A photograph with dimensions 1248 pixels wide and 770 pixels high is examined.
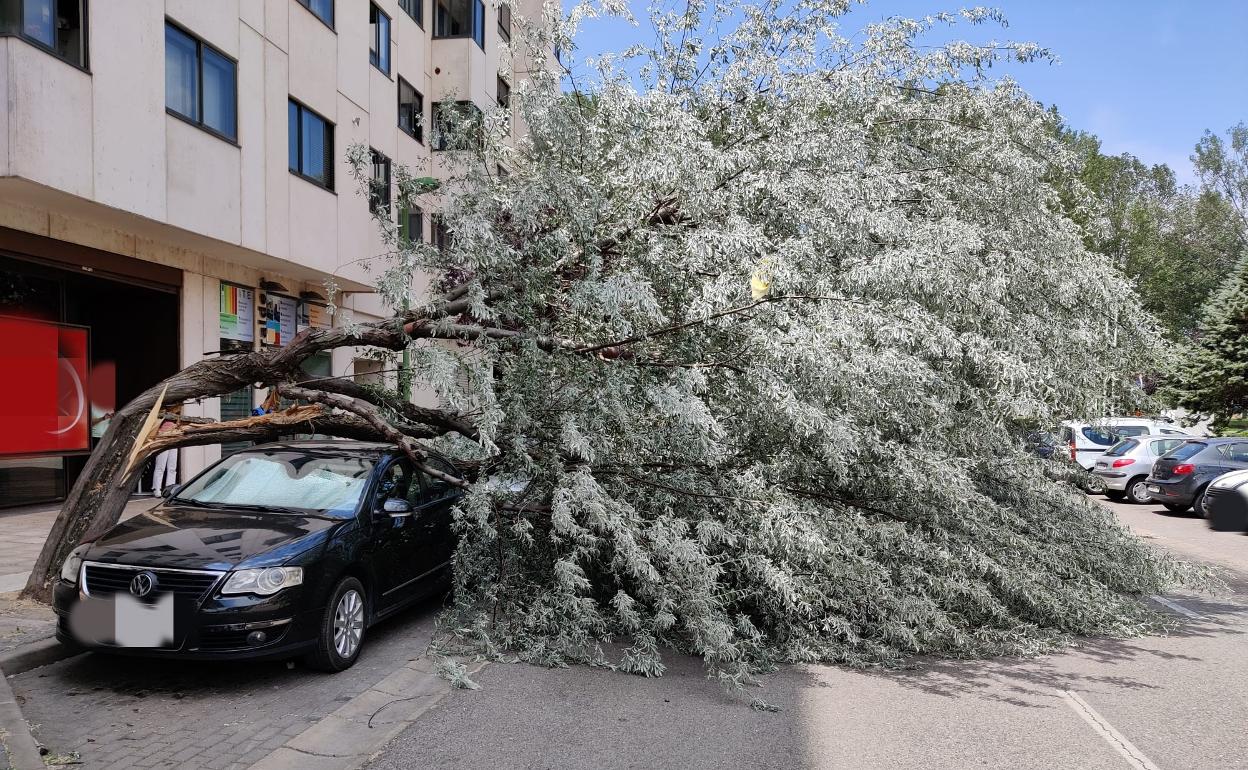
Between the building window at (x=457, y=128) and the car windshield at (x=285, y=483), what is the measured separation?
2.86m

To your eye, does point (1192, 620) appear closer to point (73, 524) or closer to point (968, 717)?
point (968, 717)

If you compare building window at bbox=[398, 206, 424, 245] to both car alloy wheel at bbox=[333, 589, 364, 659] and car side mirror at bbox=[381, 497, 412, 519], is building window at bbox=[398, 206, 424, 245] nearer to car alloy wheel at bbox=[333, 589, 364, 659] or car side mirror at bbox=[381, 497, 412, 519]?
car side mirror at bbox=[381, 497, 412, 519]

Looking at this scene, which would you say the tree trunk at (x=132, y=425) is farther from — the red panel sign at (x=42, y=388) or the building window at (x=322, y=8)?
the building window at (x=322, y=8)

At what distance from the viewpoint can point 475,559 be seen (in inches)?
259

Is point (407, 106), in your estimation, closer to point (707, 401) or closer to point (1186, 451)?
point (707, 401)

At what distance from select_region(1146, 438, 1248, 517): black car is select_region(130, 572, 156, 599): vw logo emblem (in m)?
16.4

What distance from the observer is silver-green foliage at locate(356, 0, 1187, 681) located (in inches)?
239

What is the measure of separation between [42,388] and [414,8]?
1342 cm

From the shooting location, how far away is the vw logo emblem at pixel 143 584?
507 cm

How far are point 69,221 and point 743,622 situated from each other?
1051cm

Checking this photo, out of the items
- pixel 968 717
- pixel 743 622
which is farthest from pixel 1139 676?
pixel 743 622

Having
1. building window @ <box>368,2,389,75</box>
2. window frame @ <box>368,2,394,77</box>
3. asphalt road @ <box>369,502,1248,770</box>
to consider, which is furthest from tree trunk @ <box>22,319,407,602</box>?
building window @ <box>368,2,389,75</box>

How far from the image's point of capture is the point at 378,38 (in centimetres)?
1897

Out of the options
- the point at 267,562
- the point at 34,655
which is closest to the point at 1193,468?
the point at 267,562
